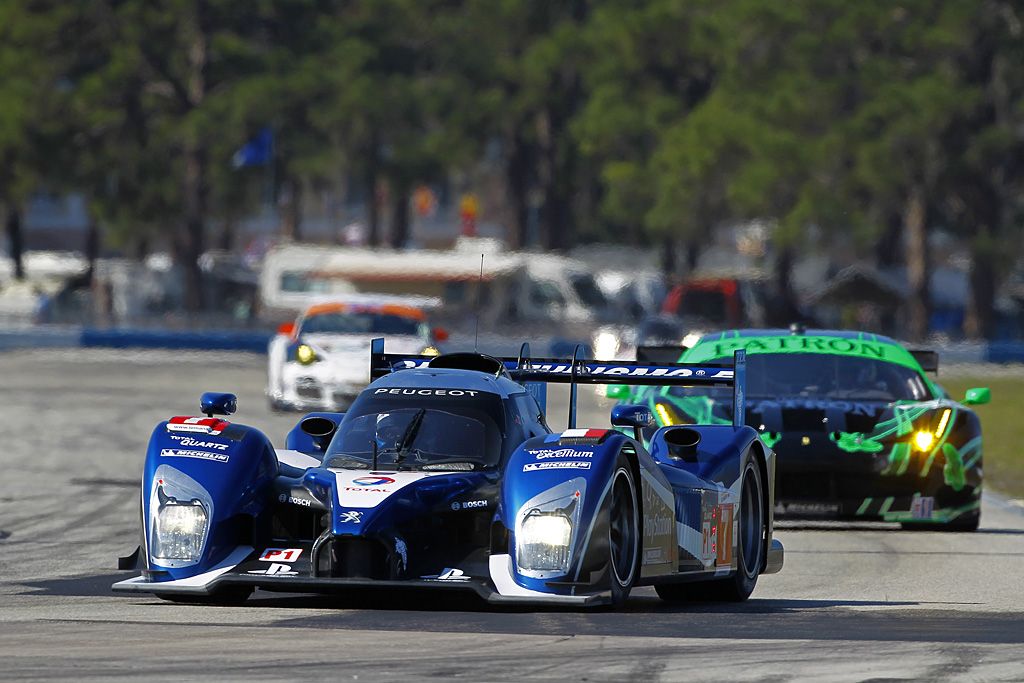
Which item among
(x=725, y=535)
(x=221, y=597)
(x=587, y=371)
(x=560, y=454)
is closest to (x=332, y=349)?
(x=587, y=371)

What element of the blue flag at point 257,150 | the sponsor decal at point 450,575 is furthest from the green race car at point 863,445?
the blue flag at point 257,150

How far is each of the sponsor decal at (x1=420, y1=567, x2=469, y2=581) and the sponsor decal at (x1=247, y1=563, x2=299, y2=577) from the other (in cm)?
59

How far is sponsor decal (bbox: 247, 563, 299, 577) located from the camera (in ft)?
25.4

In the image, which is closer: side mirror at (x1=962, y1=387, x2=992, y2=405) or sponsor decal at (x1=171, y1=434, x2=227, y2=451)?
sponsor decal at (x1=171, y1=434, x2=227, y2=451)

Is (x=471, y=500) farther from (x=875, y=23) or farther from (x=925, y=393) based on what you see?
(x=875, y=23)

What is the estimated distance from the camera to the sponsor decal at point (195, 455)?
320 inches

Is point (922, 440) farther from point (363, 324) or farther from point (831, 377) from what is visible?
point (363, 324)

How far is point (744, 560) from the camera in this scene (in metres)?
9.36

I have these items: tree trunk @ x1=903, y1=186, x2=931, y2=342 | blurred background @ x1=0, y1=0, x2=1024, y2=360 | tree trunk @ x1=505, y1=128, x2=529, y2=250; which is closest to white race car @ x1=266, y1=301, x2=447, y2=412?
blurred background @ x1=0, y1=0, x2=1024, y2=360

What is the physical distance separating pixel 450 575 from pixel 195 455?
4.30 ft

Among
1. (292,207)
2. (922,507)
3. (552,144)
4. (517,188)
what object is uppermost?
(552,144)

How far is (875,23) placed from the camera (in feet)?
164

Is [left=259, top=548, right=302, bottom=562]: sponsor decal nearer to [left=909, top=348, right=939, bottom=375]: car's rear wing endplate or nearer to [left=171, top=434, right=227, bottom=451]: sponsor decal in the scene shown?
[left=171, top=434, right=227, bottom=451]: sponsor decal

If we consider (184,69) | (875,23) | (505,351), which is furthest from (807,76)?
(184,69)
